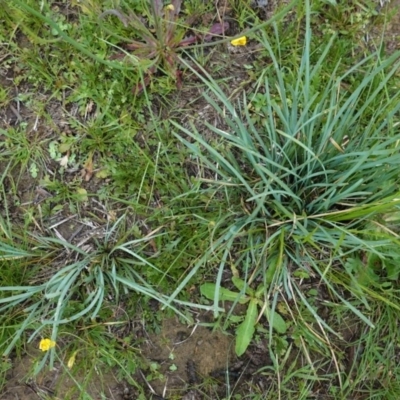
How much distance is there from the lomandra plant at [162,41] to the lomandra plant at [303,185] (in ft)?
0.63

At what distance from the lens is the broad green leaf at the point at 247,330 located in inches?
69.0

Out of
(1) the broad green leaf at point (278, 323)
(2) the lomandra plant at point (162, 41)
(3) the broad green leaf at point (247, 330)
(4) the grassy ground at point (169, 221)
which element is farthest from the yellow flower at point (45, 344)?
(2) the lomandra plant at point (162, 41)

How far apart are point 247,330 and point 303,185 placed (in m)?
0.51

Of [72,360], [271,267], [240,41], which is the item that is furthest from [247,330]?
[240,41]

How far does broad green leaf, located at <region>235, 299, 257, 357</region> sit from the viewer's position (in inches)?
69.0

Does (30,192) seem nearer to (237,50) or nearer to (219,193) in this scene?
(219,193)

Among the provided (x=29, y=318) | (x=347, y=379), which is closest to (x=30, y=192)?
(x=29, y=318)

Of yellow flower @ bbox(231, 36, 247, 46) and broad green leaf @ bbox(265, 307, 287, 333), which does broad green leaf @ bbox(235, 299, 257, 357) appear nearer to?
broad green leaf @ bbox(265, 307, 287, 333)

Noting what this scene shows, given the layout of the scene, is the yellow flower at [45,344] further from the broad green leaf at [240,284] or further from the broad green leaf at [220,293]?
the broad green leaf at [240,284]

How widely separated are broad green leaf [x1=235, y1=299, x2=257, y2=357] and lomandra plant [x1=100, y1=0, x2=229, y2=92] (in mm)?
807

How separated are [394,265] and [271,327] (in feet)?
1.53

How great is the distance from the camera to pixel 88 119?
6.11ft

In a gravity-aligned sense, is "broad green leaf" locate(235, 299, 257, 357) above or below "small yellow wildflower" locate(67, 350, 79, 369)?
above

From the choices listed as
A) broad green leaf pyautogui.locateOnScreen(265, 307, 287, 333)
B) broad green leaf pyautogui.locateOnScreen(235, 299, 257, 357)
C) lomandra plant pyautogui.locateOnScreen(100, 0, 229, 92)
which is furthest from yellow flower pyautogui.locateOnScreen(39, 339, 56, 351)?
lomandra plant pyautogui.locateOnScreen(100, 0, 229, 92)
